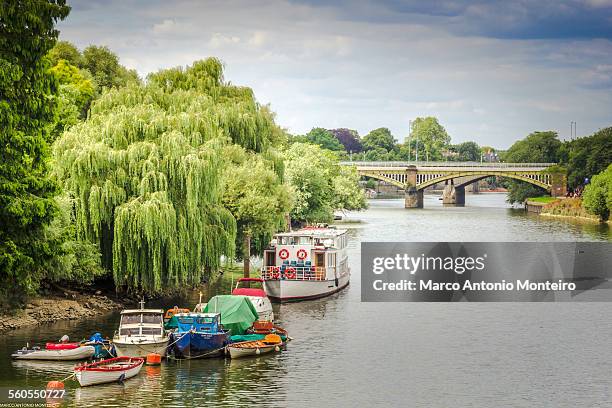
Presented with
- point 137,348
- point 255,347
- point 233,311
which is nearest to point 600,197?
point 233,311

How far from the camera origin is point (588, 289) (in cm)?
6575

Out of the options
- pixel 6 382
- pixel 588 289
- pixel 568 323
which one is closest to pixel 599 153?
pixel 588 289

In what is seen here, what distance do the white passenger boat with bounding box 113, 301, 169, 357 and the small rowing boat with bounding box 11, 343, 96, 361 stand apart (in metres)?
1.31

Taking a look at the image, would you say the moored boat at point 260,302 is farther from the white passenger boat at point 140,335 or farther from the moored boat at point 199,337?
the white passenger boat at point 140,335

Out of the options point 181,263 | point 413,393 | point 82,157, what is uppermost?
point 82,157

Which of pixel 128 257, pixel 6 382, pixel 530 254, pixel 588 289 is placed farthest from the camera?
pixel 530 254

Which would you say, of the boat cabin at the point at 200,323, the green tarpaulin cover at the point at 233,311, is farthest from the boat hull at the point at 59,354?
the green tarpaulin cover at the point at 233,311

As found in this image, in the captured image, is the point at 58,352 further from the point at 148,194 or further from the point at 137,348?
the point at 148,194

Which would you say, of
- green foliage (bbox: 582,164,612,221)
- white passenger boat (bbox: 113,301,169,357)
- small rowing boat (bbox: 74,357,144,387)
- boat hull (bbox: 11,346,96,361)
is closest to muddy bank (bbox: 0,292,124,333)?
boat hull (bbox: 11,346,96,361)

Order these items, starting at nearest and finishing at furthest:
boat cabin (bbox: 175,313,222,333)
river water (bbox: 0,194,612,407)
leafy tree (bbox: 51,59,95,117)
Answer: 1. river water (bbox: 0,194,612,407)
2. boat cabin (bbox: 175,313,222,333)
3. leafy tree (bbox: 51,59,95,117)

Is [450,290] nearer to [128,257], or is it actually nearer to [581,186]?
[128,257]

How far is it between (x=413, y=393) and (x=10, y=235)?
16.3 m

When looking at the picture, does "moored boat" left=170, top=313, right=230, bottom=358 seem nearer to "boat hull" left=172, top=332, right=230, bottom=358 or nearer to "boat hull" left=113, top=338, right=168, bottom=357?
"boat hull" left=172, top=332, right=230, bottom=358

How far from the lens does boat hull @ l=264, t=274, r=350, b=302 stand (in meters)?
58.7
